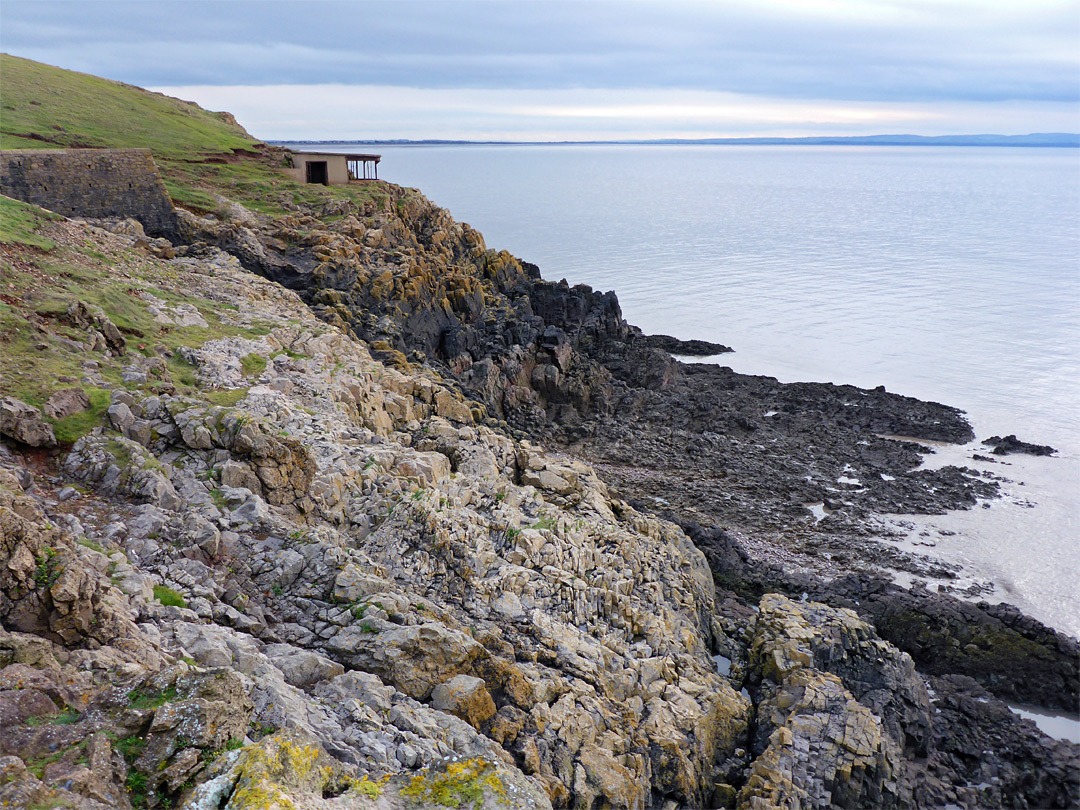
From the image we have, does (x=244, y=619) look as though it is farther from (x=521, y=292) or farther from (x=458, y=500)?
(x=521, y=292)

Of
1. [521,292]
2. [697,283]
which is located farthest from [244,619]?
[697,283]

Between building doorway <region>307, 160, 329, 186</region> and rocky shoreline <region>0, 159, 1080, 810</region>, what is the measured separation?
19642 mm

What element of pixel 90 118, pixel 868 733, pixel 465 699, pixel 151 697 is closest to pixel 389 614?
pixel 465 699

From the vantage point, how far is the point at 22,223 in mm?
24281

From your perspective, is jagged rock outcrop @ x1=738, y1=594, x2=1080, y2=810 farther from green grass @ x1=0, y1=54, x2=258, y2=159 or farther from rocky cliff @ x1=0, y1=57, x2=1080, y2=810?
green grass @ x1=0, y1=54, x2=258, y2=159

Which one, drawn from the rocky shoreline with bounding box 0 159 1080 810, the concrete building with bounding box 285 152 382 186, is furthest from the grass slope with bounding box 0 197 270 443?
the concrete building with bounding box 285 152 382 186

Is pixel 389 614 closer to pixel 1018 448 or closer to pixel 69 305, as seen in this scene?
pixel 69 305

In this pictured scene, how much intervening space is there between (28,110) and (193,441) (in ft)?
149

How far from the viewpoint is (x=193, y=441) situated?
49.4 ft

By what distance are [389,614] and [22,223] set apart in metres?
20.8

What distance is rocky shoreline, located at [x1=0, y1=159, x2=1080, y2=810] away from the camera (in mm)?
8883

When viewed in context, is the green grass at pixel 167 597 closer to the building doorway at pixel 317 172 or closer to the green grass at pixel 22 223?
the green grass at pixel 22 223

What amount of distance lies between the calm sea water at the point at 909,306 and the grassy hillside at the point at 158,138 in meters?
31.1

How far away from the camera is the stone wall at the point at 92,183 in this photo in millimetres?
29641
